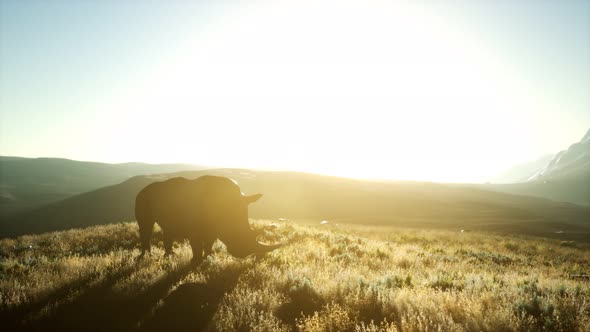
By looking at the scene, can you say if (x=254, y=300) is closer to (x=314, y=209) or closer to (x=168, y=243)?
(x=168, y=243)

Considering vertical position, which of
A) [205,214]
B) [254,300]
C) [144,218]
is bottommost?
[254,300]

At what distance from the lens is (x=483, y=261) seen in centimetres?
1409

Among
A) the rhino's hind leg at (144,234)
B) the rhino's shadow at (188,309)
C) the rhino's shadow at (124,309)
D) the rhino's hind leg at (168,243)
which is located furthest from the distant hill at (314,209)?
the rhino's shadow at (124,309)

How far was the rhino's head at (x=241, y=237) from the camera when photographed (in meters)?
7.20

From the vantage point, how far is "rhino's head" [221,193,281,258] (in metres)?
7.20

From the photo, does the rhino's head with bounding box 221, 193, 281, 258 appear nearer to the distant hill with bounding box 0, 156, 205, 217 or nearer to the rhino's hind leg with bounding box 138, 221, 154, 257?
the rhino's hind leg with bounding box 138, 221, 154, 257

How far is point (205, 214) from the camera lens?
306 inches

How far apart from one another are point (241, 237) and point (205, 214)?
1164 mm

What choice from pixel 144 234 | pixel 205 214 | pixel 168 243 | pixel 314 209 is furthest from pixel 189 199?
pixel 314 209

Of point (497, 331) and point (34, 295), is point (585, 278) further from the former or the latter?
point (34, 295)

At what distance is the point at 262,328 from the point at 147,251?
21.8 ft

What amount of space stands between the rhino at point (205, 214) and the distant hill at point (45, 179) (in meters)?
117

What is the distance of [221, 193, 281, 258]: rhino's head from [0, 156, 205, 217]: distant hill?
119561 millimetres

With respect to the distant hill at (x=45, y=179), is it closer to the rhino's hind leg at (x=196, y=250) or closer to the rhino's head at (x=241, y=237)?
the rhino's hind leg at (x=196, y=250)
